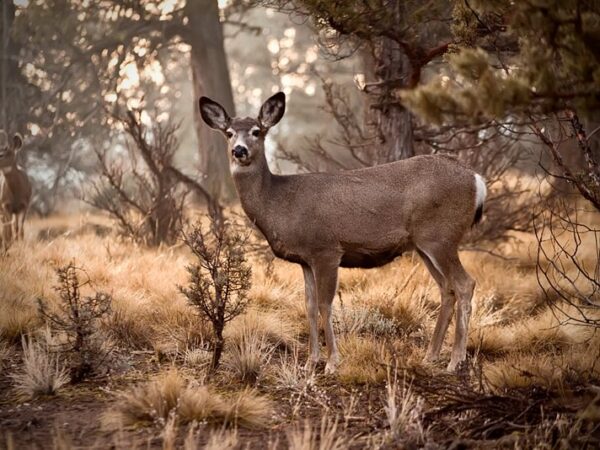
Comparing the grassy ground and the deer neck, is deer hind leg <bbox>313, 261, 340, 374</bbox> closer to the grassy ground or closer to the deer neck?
the grassy ground

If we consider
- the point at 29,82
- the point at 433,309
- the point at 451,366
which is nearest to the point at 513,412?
the point at 451,366

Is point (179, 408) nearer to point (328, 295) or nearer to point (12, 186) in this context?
point (328, 295)

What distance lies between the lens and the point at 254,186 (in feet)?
20.9

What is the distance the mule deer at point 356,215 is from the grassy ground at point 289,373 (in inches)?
22.7

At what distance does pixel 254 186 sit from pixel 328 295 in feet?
3.62

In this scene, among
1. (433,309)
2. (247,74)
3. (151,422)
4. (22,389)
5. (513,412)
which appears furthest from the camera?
(247,74)

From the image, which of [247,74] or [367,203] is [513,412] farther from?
[247,74]

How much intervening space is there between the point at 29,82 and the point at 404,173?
1300 centimetres

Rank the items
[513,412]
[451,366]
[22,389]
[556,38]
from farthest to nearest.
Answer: [451,366] → [22,389] → [513,412] → [556,38]

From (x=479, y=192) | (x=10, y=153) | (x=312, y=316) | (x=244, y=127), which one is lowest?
(x=312, y=316)

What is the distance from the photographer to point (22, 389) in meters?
5.42

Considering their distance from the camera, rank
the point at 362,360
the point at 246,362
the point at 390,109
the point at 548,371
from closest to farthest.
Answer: the point at 548,371
the point at 246,362
the point at 362,360
the point at 390,109

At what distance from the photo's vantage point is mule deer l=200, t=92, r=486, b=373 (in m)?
6.17

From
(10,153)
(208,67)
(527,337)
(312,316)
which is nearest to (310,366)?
(312,316)
